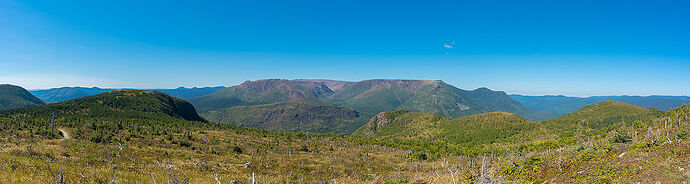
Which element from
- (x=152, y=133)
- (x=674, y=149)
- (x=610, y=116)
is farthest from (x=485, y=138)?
(x=152, y=133)

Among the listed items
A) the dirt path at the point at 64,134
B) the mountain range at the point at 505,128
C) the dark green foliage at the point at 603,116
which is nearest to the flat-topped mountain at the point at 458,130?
the mountain range at the point at 505,128

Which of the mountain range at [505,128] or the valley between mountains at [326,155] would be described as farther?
the mountain range at [505,128]

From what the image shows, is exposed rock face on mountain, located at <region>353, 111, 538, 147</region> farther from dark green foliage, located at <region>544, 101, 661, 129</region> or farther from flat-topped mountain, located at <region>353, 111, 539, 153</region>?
dark green foliage, located at <region>544, 101, 661, 129</region>

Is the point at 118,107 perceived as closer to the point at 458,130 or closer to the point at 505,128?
the point at 458,130

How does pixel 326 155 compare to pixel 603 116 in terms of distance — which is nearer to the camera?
pixel 326 155

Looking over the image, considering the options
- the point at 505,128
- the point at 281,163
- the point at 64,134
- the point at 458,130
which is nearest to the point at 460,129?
the point at 458,130

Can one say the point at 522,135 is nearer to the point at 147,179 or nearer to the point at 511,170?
the point at 511,170

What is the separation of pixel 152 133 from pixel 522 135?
13697 centimetres

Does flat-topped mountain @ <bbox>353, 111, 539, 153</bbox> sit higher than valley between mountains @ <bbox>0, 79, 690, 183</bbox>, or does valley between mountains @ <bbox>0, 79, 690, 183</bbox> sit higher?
valley between mountains @ <bbox>0, 79, 690, 183</bbox>

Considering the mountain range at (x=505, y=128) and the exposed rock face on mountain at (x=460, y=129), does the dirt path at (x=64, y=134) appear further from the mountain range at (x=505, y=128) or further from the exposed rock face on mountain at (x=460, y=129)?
the exposed rock face on mountain at (x=460, y=129)

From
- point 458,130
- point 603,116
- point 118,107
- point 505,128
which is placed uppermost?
point 118,107

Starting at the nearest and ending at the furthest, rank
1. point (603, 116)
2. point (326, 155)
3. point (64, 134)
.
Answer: point (64, 134) → point (326, 155) → point (603, 116)

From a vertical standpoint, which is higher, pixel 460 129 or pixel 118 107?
pixel 118 107

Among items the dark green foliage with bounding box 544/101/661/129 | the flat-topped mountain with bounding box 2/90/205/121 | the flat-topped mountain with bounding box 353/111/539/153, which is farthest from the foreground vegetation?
the dark green foliage with bounding box 544/101/661/129
